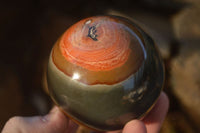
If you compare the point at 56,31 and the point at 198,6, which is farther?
the point at 56,31

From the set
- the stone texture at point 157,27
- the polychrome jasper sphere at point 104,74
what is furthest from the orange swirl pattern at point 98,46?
the stone texture at point 157,27

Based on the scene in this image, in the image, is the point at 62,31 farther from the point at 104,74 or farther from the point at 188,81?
the point at 104,74

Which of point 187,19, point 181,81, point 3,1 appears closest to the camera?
point 181,81

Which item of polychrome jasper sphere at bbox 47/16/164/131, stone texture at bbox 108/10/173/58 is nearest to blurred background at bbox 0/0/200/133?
stone texture at bbox 108/10/173/58

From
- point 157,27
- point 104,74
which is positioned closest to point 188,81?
point 157,27

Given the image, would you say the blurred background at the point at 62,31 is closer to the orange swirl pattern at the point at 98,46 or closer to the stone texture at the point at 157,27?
the stone texture at the point at 157,27

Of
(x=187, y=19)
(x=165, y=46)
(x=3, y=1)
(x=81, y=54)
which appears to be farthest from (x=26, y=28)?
(x=81, y=54)

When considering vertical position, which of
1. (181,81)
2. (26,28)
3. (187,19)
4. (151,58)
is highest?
(151,58)

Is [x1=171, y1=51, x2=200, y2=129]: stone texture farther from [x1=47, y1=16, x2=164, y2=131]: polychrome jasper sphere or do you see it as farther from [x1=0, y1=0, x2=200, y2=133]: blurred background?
[x1=47, y1=16, x2=164, y2=131]: polychrome jasper sphere

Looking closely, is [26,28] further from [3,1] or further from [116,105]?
[116,105]
